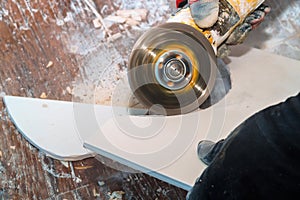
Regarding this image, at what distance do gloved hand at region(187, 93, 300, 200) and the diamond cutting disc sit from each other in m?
0.32

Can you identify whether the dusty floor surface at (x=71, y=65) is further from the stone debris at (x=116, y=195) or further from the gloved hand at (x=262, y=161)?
the gloved hand at (x=262, y=161)

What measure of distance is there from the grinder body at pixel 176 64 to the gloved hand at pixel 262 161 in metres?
0.32

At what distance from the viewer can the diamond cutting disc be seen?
1.10 m

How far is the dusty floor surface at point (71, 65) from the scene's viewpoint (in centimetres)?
120

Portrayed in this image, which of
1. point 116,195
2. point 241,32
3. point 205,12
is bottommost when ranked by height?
point 116,195

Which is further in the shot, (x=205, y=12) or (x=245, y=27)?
(x=245, y=27)

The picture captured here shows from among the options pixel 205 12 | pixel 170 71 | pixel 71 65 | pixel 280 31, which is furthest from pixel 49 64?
pixel 280 31

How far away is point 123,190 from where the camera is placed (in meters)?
1.20

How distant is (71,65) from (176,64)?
15.1 inches

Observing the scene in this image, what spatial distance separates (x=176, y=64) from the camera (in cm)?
112

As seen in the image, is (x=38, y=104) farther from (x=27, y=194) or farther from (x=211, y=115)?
(x=211, y=115)

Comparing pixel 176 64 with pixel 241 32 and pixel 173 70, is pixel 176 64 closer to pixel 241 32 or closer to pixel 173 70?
pixel 173 70

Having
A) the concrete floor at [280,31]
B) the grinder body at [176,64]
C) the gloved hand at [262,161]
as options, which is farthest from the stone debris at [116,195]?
the concrete floor at [280,31]

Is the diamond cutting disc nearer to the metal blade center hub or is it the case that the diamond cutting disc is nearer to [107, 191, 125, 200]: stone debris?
the metal blade center hub
